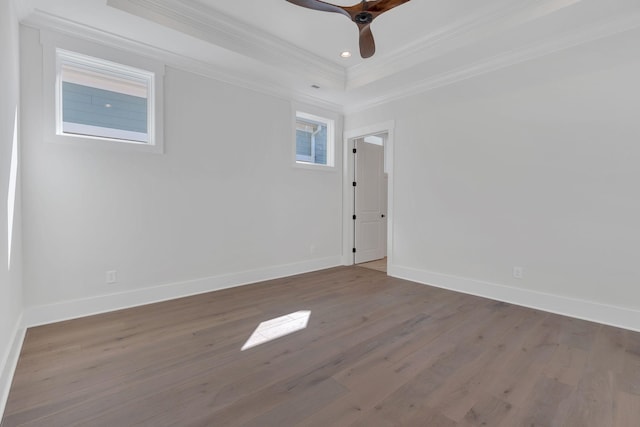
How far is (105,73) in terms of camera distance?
3.09 m

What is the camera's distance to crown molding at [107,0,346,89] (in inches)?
108

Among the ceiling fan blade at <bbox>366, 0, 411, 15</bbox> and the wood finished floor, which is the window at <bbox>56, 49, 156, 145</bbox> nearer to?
the wood finished floor

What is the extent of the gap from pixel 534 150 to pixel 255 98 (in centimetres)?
348

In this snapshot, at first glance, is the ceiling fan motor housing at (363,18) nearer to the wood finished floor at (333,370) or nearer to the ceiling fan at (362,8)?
the ceiling fan at (362,8)

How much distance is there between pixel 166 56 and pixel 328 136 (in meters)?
2.70

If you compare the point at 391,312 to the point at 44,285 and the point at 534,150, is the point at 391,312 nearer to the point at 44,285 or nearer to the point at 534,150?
the point at 534,150

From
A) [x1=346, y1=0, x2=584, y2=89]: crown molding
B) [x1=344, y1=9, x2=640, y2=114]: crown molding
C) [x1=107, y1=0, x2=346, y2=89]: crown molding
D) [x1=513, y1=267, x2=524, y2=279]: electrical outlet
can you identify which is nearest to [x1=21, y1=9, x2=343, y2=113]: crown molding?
[x1=107, y1=0, x2=346, y2=89]: crown molding

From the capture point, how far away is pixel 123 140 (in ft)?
10.4

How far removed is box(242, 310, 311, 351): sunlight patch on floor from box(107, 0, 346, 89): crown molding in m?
2.93

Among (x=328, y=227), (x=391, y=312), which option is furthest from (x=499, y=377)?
(x=328, y=227)

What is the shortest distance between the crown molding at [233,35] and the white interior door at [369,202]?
168 cm

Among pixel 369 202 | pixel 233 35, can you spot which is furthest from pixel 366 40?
pixel 369 202

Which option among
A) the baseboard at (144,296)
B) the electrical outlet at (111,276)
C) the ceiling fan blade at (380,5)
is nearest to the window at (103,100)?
the electrical outlet at (111,276)

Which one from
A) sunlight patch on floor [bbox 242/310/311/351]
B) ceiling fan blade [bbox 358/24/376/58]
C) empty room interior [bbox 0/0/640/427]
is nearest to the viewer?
empty room interior [bbox 0/0/640/427]
